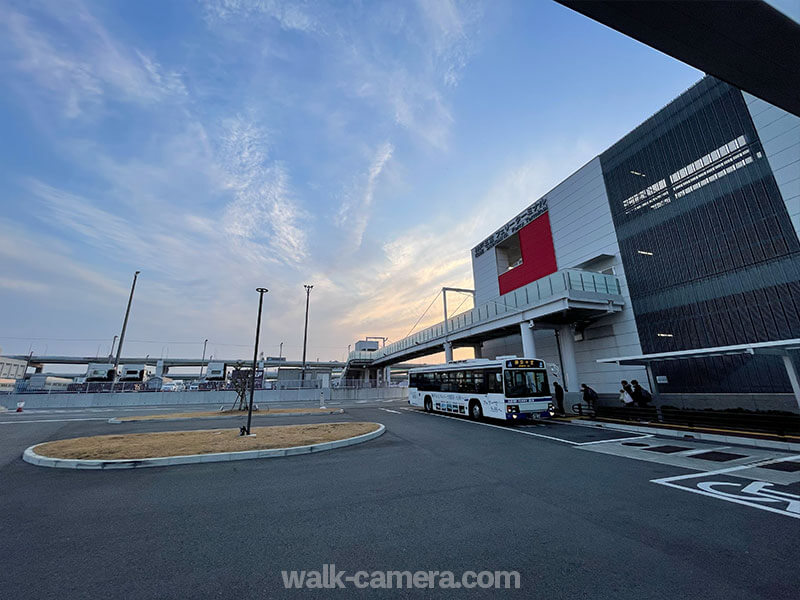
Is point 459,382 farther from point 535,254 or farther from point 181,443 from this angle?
point 535,254

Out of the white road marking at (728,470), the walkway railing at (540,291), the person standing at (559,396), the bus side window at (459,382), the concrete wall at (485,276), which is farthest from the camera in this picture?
the concrete wall at (485,276)

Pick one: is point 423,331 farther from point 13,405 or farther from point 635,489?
point 13,405

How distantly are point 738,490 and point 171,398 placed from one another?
1562 inches

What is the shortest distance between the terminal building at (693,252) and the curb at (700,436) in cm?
224

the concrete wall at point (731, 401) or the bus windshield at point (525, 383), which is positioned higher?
the bus windshield at point (525, 383)

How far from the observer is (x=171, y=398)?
32.1 meters

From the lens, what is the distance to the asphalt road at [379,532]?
3203 mm

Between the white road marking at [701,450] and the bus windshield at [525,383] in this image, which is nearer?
the white road marking at [701,450]

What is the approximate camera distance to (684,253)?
59.8 ft

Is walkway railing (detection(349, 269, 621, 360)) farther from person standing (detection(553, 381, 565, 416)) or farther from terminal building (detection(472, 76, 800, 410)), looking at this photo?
person standing (detection(553, 381, 565, 416))

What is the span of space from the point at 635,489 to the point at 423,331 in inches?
1293

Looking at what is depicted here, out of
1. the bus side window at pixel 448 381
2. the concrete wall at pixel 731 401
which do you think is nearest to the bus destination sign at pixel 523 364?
the bus side window at pixel 448 381

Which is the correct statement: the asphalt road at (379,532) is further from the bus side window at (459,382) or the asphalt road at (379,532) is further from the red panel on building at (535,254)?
the red panel on building at (535,254)

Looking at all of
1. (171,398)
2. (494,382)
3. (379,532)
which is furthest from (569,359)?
(171,398)
